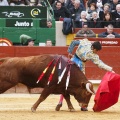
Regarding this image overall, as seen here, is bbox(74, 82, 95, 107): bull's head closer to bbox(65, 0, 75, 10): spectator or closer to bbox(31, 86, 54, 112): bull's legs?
bbox(31, 86, 54, 112): bull's legs

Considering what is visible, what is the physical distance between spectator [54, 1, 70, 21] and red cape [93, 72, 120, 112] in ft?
17.9

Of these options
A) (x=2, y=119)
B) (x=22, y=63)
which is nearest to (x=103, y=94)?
(x=22, y=63)

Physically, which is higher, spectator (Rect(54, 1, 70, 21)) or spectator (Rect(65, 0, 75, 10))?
spectator (Rect(65, 0, 75, 10))

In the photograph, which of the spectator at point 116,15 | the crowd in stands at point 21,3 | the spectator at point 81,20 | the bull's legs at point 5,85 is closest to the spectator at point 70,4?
the spectator at point 81,20

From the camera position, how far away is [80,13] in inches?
666

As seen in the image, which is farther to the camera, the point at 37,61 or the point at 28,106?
the point at 28,106

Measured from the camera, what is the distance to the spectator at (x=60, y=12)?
16769 mm

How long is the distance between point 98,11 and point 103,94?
5981 millimetres

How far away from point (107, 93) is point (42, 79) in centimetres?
112

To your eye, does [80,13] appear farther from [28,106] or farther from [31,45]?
[28,106]

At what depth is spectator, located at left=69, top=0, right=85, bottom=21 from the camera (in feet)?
55.3

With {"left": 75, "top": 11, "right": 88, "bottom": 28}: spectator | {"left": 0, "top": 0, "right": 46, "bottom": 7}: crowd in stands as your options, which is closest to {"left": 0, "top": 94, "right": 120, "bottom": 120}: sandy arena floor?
{"left": 75, "top": 11, "right": 88, "bottom": 28}: spectator

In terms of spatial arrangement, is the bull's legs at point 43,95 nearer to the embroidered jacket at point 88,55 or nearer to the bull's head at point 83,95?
the bull's head at point 83,95

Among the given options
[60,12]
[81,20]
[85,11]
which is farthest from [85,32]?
[60,12]
